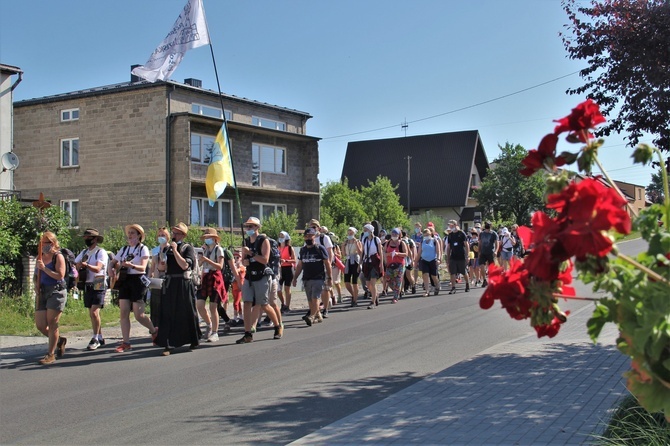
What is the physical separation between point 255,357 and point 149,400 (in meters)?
2.59

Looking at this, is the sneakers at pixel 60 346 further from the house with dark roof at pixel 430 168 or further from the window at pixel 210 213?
the house with dark roof at pixel 430 168

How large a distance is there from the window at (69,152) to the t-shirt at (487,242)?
1992cm

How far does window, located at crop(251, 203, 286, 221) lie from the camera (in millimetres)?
35188

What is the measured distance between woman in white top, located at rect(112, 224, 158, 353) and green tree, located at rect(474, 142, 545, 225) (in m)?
36.5

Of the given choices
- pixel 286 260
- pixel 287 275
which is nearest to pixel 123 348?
pixel 286 260

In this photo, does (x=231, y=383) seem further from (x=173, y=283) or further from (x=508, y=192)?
(x=508, y=192)

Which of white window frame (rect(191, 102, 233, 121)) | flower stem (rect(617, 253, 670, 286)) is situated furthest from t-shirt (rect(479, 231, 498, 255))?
flower stem (rect(617, 253, 670, 286))

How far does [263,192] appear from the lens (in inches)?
1393

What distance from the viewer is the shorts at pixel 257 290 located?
36.1ft

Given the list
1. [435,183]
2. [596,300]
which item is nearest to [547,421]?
[596,300]

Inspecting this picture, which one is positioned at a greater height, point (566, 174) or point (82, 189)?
point (82, 189)

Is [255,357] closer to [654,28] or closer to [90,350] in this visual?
[90,350]

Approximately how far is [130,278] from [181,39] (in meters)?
6.92

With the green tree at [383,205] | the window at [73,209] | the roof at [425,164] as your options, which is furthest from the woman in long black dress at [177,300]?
the roof at [425,164]
